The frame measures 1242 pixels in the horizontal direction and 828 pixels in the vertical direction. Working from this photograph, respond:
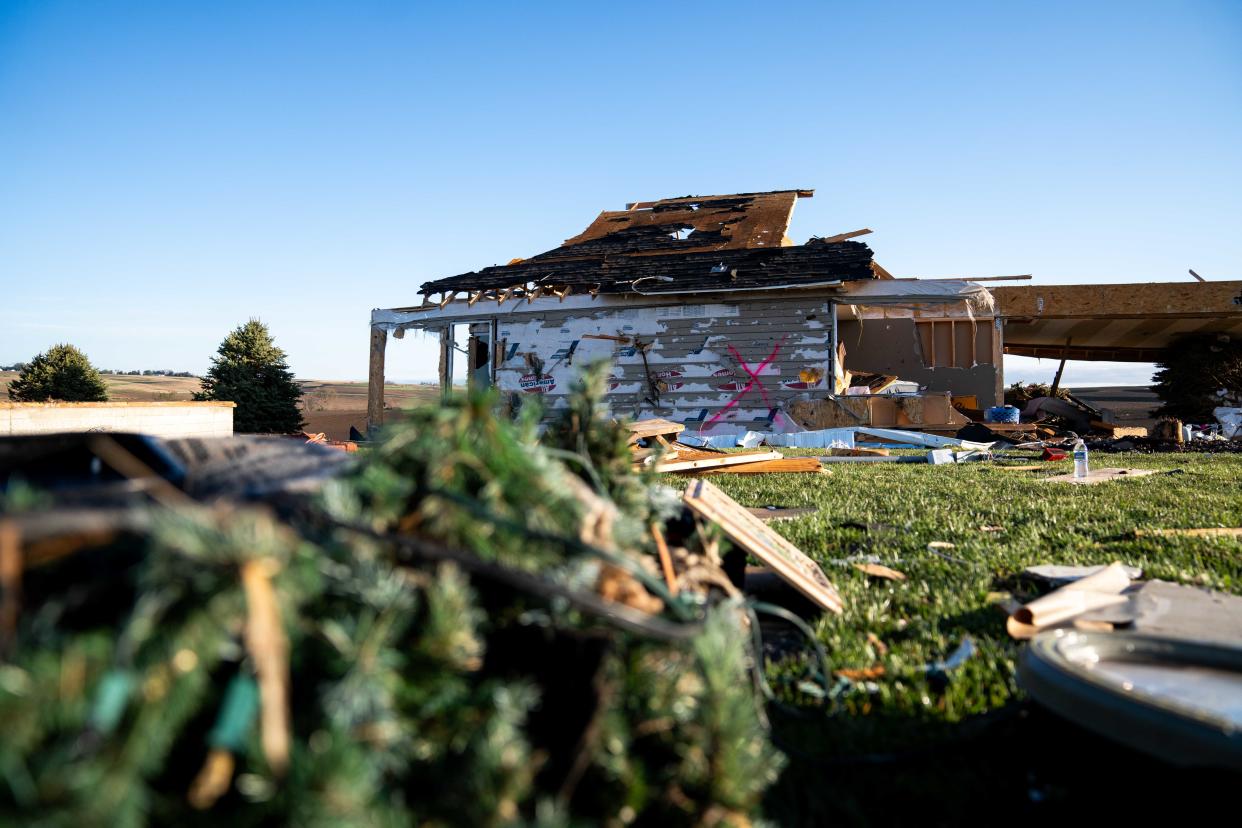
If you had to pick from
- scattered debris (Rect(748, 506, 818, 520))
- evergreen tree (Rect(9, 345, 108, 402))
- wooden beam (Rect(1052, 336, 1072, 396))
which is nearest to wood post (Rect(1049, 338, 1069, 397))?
wooden beam (Rect(1052, 336, 1072, 396))

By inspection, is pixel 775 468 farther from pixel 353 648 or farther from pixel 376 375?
pixel 376 375

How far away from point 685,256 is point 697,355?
287 centimetres

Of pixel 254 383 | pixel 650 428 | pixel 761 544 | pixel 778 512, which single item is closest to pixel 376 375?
pixel 254 383

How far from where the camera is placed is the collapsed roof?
16.7 m

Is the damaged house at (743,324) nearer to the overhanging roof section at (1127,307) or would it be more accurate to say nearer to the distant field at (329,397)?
the overhanging roof section at (1127,307)

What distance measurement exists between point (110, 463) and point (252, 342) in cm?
2532

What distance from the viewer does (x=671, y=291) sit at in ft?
55.8

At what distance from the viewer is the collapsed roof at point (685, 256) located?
1667 centimetres

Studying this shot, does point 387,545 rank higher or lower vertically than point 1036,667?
higher

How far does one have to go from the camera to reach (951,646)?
9.46 ft

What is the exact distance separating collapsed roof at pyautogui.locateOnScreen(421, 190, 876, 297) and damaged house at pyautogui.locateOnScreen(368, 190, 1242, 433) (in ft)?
0.19

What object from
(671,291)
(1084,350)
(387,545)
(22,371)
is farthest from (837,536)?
(22,371)

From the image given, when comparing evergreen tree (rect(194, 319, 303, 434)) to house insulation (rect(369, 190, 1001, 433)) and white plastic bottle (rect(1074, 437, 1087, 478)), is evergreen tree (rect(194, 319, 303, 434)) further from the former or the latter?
white plastic bottle (rect(1074, 437, 1087, 478))

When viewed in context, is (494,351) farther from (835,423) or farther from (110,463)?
(110,463)
